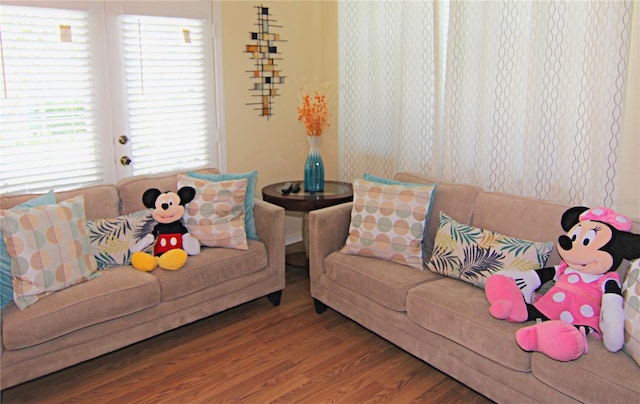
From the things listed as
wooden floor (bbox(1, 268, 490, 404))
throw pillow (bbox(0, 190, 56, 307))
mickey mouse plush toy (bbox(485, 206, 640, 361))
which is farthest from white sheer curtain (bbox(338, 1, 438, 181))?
throw pillow (bbox(0, 190, 56, 307))

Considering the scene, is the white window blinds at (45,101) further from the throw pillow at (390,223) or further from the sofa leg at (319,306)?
the throw pillow at (390,223)

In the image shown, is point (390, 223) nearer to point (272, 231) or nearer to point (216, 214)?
point (272, 231)

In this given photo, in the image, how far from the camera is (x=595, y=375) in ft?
6.53

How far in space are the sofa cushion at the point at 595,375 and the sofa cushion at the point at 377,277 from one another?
30.3 inches

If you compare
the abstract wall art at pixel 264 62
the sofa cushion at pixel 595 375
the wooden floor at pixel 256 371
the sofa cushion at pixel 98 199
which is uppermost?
the abstract wall art at pixel 264 62

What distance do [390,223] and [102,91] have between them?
205 cm

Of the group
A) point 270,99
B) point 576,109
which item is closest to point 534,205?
point 576,109

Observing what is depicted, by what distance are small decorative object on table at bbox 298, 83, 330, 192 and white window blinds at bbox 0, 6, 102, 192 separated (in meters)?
1.41

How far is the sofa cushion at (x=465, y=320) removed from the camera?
224 cm

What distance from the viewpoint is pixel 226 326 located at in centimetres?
325

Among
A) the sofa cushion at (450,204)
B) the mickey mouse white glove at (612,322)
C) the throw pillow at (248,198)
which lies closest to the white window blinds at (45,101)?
the throw pillow at (248,198)

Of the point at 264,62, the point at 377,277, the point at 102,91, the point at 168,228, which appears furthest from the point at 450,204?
the point at 102,91

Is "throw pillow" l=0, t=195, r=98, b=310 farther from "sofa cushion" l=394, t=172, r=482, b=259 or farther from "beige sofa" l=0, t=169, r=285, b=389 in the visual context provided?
"sofa cushion" l=394, t=172, r=482, b=259

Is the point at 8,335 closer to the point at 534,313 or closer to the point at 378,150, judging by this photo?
the point at 534,313
